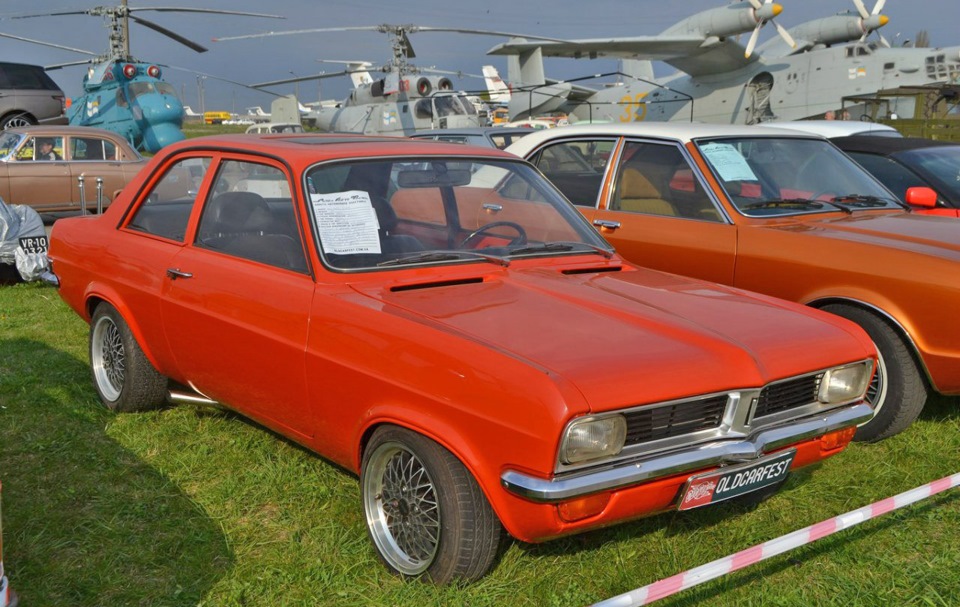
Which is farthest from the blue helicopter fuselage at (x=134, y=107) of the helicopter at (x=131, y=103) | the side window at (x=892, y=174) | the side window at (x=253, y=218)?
the side window at (x=253, y=218)

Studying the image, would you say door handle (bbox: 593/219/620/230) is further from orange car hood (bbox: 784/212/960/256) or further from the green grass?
the green grass

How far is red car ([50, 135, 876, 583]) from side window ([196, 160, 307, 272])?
0.4 inches

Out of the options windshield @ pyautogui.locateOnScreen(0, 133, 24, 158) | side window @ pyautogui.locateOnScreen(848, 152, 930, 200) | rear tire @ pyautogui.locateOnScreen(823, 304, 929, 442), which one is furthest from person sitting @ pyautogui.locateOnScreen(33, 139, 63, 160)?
rear tire @ pyautogui.locateOnScreen(823, 304, 929, 442)

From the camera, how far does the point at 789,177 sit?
571 cm

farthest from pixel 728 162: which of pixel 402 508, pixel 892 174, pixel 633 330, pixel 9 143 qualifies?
pixel 9 143

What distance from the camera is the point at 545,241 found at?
161 inches

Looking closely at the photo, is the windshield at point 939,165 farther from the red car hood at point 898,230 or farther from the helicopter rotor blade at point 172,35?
the helicopter rotor blade at point 172,35

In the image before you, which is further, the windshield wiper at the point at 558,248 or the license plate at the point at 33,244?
the license plate at the point at 33,244

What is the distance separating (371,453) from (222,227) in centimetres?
151

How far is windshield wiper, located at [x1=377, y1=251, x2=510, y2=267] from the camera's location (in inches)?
139

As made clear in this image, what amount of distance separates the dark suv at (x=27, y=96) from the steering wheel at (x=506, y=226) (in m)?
20.2

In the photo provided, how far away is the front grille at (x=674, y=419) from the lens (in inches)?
108

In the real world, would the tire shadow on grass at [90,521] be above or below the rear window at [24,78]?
below

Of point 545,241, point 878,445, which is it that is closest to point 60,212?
point 545,241
